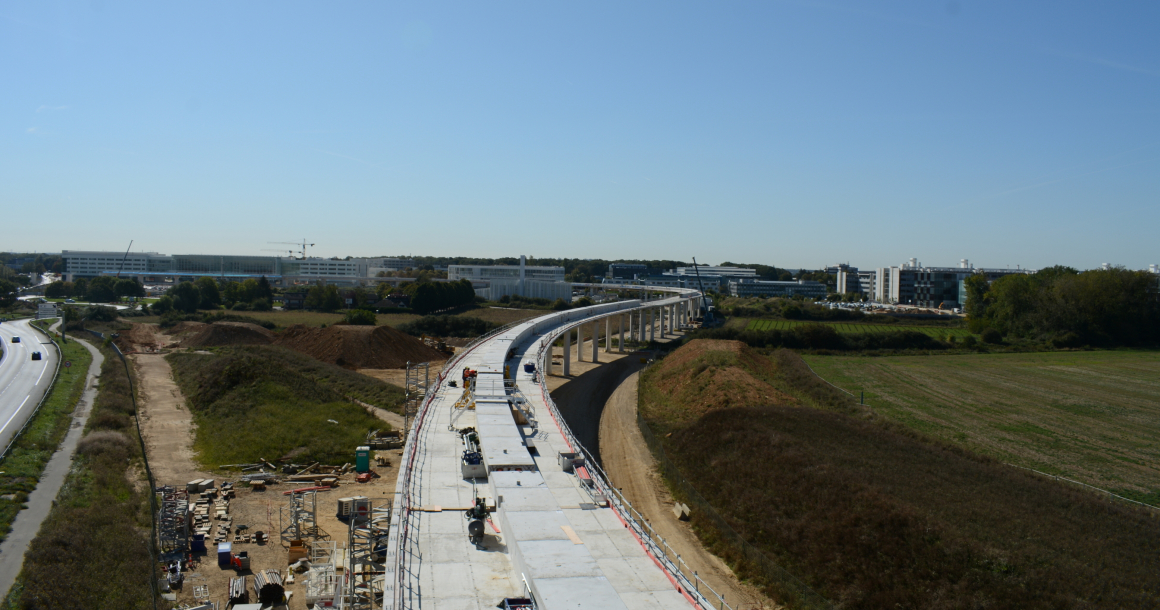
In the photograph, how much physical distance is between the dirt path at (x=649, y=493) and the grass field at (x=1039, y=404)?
1700 centimetres

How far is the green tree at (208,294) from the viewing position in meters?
106

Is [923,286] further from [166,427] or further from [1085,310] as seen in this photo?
[166,427]

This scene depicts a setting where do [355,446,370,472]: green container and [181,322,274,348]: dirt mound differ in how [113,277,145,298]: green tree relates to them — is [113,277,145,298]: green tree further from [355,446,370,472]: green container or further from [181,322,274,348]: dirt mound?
[355,446,370,472]: green container

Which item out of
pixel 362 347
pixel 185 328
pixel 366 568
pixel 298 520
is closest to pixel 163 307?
pixel 185 328

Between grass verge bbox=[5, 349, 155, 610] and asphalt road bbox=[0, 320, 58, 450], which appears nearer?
grass verge bbox=[5, 349, 155, 610]

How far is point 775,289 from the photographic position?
177m

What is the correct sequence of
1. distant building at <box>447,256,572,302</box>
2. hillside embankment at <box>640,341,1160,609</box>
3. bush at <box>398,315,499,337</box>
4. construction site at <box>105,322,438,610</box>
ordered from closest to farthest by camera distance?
construction site at <box>105,322,438,610</box> → hillside embankment at <box>640,341,1160,609</box> → bush at <box>398,315,499,337</box> → distant building at <box>447,256,572,302</box>

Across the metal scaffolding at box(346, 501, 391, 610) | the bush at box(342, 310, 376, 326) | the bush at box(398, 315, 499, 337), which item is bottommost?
the metal scaffolding at box(346, 501, 391, 610)

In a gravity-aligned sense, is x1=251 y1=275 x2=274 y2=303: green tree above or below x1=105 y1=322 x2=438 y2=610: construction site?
above

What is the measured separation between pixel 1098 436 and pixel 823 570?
25.9m

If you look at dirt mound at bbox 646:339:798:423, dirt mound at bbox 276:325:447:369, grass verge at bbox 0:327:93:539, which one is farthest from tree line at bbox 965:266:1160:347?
grass verge at bbox 0:327:93:539

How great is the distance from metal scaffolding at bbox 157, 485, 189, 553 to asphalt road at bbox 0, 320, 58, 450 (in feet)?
42.6

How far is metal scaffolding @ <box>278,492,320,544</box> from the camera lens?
74.8 ft

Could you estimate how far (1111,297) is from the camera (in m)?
80.8
